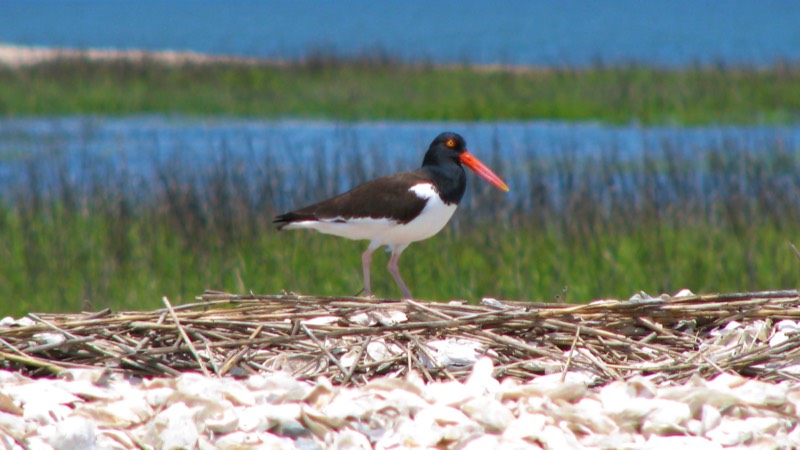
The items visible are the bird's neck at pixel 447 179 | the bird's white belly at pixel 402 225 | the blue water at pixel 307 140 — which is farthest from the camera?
the blue water at pixel 307 140

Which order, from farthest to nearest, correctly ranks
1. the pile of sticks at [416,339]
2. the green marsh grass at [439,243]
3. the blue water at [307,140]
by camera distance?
the blue water at [307,140] → the green marsh grass at [439,243] → the pile of sticks at [416,339]

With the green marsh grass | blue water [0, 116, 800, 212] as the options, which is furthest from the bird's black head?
blue water [0, 116, 800, 212]

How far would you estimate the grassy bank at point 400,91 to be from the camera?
23.2 meters

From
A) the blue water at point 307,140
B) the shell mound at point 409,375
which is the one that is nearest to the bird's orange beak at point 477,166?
the shell mound at point 409,375

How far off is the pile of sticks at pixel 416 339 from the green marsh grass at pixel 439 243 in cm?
246

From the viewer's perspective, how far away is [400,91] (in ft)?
84.3

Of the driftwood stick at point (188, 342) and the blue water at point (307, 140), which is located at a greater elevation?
the blue water at point (307, 140)

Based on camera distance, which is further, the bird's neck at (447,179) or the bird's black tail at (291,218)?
the bird's black tail at (291,218)

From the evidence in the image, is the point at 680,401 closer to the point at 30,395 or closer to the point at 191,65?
the point at 30,395

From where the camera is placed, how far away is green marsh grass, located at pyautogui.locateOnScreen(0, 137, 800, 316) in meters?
8.22

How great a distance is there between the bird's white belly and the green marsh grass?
83 centimetres

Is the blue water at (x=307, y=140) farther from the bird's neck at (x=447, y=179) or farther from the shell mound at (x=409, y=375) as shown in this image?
the shell mound at (x=409, y=375)

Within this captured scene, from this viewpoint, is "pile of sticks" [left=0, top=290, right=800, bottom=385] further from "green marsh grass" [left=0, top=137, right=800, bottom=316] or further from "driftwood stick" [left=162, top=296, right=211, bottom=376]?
"green marsh grass" [left=0, top=137, right=800, bottom=316]

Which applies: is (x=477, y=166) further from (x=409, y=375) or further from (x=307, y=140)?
(x=307, y=140)
